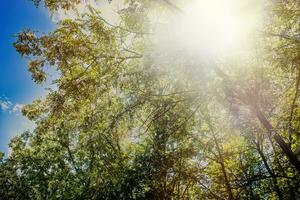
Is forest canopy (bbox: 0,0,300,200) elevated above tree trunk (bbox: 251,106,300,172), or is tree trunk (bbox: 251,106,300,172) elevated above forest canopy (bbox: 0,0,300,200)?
forest canopy (bbox: 0,0,300,200)

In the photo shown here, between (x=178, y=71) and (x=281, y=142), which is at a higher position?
(x=178, y=71)

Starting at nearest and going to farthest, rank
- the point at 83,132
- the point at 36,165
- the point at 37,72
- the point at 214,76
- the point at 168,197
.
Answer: the point at 214,76, the point at 83,132, the point at 37,72, the point at 168,197, the point at 36,165

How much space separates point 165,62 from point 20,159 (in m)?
28.4

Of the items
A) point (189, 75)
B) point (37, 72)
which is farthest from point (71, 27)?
point (189, 75)

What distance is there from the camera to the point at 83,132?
797 centimetres

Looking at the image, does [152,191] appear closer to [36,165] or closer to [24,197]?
[36,165]

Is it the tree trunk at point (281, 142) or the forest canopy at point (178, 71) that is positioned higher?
the forest canopy at point (178, 71)

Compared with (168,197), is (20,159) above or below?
above

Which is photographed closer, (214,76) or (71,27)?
(214,76)

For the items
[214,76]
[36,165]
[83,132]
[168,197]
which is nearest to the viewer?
[214,76]

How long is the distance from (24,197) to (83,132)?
29.1 metres

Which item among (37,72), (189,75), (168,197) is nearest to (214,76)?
(189,75)

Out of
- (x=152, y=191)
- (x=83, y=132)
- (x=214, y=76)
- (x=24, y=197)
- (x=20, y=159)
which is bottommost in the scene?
(x=83, y=132)

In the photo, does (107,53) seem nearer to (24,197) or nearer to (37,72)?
(37,72)
